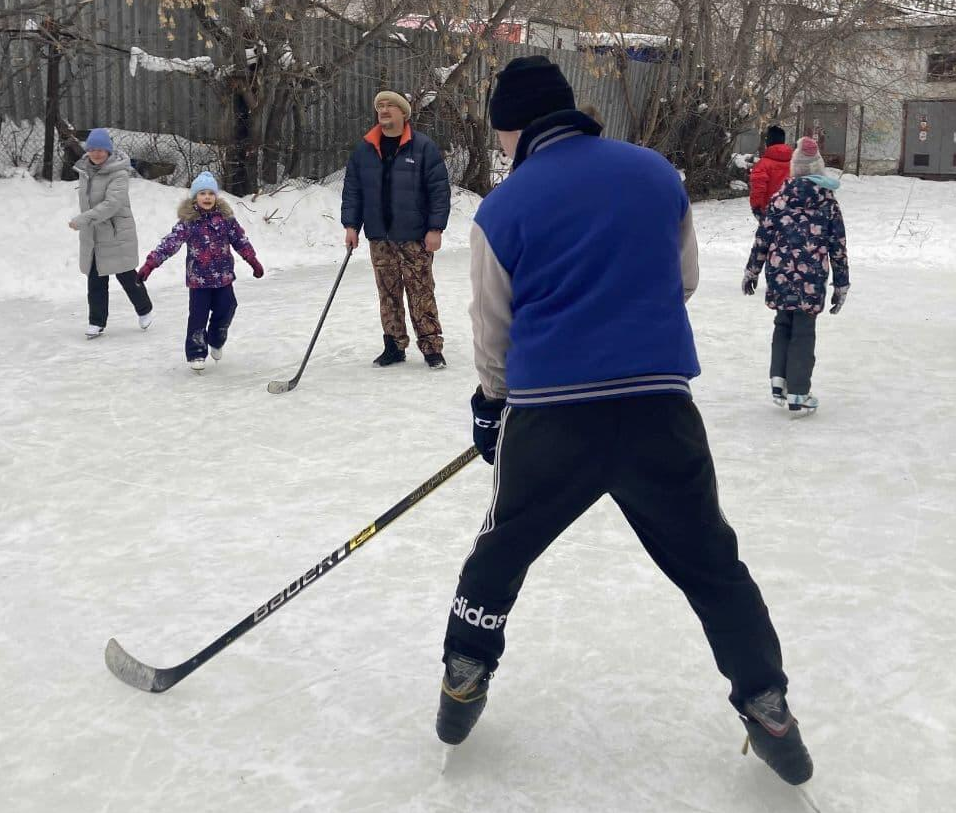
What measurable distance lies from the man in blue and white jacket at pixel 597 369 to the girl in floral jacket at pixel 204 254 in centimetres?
411

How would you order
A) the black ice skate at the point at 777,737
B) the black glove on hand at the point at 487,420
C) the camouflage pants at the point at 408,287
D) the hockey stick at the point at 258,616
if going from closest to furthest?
the black ice skate at the point at 777,737, the black glove on hand at the point at 487,420, the hockey stick at the point at 258,616, the camouflage pants at the point at 408,287

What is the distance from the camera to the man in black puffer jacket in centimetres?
611

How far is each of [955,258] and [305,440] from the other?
8.72 meters

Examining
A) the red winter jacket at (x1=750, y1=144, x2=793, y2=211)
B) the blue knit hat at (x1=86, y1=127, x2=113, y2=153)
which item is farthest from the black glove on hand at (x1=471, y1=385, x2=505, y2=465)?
the red winter jacket at (x1=750, y1=144, x2=793, y2=211)

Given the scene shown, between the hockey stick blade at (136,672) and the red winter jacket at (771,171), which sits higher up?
the red winter jacket at (771,171)

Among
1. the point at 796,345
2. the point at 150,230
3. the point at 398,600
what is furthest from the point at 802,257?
the point at 150,230

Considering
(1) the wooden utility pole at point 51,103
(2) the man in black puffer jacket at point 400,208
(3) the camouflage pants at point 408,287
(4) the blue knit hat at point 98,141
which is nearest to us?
(2) the man in black puffer jacket at point 400,208

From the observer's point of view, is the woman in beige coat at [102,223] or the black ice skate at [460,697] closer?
the black ice skate at [460,697]

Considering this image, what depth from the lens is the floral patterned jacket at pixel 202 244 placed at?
606 cm

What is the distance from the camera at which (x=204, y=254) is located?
6.06 m

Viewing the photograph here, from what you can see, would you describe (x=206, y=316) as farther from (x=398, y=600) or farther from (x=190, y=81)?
(x=190, y=81)

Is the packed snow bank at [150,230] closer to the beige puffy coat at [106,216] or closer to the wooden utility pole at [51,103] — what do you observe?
the wooden utility pole at [51,103]

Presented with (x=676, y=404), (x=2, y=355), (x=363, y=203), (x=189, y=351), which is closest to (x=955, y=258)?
(x=363, y=203)

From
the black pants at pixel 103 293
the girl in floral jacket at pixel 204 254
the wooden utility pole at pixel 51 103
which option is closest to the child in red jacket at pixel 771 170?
the girl in floral jacket at pixel 204 254
